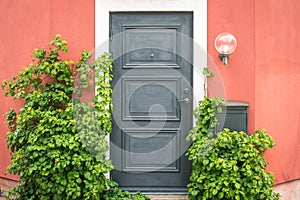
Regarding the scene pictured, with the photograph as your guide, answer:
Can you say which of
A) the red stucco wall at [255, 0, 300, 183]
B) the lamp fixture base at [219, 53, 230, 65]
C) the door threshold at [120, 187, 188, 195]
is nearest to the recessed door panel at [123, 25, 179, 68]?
the lamp fixture base at [219, 53, 230, 65]

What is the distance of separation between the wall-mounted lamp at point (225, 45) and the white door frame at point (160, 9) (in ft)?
0.60

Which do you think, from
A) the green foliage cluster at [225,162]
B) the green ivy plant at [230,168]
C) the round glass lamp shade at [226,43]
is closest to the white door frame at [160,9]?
the round glass lamp shade at [226,43]

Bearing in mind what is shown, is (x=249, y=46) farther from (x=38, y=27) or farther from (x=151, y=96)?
(x=38, y=27)

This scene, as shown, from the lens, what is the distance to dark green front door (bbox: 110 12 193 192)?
4.50 metres

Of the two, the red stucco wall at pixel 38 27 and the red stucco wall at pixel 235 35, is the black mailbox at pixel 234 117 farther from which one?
the red stucco wall at pixel 38 27

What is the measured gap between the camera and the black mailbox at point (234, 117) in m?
4.20

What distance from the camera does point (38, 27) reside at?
14.7 feet

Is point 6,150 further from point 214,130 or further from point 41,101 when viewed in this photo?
point 214,130

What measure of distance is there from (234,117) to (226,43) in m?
0.80

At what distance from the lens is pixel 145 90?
4.51m

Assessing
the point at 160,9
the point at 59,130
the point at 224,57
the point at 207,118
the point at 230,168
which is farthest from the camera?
the point at 160,9

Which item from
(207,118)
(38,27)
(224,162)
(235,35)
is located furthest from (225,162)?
(38,27)

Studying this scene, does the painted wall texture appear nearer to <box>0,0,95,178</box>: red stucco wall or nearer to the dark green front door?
the dark green front door

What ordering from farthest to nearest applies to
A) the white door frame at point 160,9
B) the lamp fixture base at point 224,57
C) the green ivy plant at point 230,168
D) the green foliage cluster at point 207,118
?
the white door frame at point 160,9
the lamp fixture base at point 224,57
the green foliage cluster at point 207,118
the green ivy plant at point 230,168
